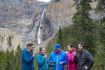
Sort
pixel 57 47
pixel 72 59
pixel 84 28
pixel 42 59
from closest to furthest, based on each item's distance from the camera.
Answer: pixel 57 47 < pixel 72 59 < pixel 42 59 < pixel 84 28

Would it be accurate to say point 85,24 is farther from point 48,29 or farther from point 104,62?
point 48,29

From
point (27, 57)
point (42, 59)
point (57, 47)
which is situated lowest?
point (42, 59)

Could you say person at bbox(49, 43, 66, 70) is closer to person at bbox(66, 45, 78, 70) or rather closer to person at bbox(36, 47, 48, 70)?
person at bbox(66, 45, 78, 70)

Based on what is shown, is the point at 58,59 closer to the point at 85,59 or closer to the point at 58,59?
the point at 58,59

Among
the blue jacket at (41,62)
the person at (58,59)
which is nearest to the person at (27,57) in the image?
the blue jacket at (41,62)

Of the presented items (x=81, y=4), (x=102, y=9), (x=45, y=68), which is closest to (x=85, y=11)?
(x=81, y=4)

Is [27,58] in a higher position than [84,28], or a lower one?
higher

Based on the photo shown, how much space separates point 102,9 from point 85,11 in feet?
16.9

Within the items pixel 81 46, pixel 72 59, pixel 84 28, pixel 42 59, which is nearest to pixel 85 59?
pixel 81 46

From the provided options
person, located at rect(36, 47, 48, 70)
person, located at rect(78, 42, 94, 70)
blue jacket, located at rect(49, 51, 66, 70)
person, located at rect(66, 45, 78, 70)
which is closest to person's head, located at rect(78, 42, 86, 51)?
person, located at rect(78, 42, 94, 70)

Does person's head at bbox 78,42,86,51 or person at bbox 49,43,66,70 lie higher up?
person's head at bbox 78,42,86,51

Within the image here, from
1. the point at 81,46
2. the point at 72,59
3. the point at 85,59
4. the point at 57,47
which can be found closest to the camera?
the point at 81,46

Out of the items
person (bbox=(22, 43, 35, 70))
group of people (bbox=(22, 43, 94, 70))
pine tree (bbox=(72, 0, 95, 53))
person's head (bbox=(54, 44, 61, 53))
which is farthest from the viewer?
pine tree (bbox=(72, 0, 95, 53))

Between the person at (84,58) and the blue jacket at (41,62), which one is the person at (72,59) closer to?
the person at (84,58)
